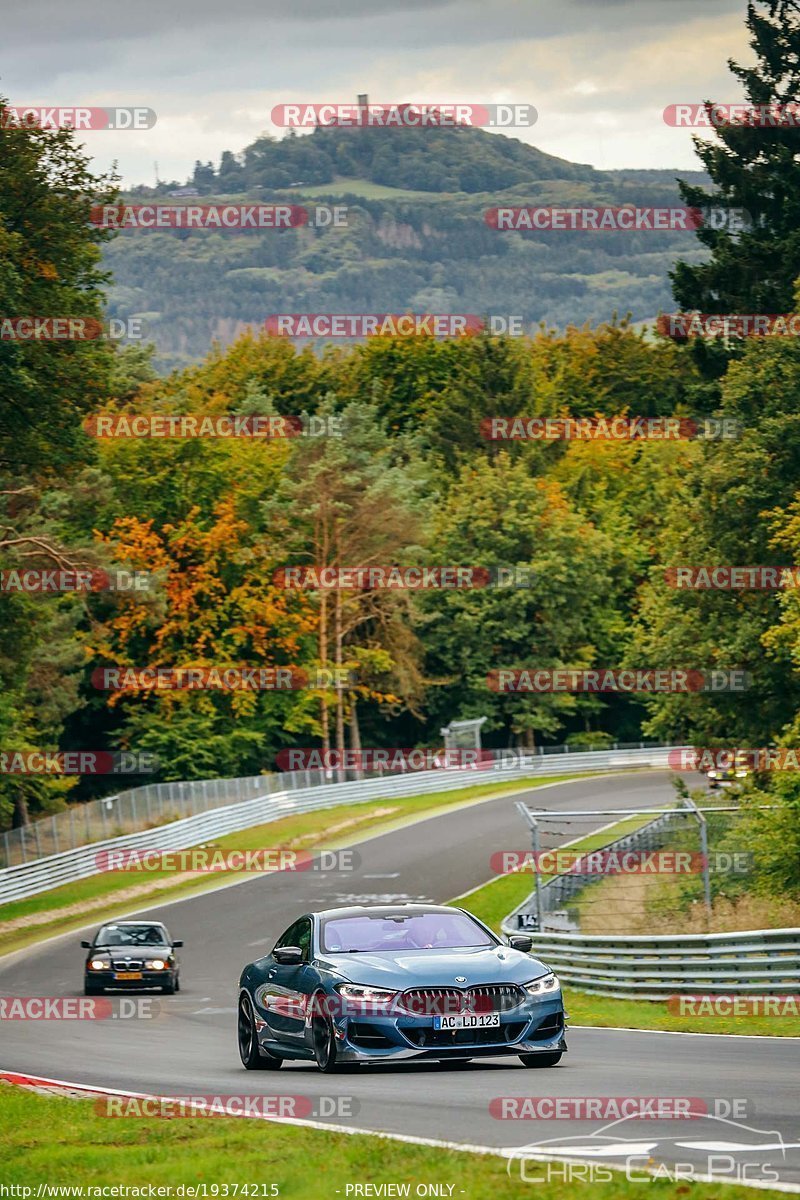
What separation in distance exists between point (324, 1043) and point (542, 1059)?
5.36ft

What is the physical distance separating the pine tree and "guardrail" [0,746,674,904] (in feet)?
69.7

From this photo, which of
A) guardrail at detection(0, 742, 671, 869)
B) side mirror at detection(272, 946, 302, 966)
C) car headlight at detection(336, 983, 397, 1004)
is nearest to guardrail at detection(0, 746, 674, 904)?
guardrail at detection(0, 742, 671, 869)

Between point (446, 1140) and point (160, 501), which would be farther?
point (160, 501)

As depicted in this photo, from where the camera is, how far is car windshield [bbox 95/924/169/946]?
30.8 meters

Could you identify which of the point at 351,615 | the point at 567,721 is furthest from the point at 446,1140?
the point at 567,721

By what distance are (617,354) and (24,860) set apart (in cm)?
6574

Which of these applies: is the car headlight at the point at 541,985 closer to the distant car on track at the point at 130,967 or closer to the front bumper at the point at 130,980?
the distant car on track at the point at 130,967

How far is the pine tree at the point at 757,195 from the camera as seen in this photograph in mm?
51688

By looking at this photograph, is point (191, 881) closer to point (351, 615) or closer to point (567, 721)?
point (351, 615)

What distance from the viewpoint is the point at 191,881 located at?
51469 millimetres

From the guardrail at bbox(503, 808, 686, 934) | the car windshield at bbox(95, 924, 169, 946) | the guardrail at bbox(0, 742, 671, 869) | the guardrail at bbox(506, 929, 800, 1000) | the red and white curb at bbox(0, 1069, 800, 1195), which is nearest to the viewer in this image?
the red and white curb at bbox(0, 1069, 800, 1195)

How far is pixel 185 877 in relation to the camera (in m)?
52.3

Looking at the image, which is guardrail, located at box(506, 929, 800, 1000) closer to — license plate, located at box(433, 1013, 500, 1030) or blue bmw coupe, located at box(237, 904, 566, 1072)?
blue bmw coupe, located at box(237, 904, 566, 1072)

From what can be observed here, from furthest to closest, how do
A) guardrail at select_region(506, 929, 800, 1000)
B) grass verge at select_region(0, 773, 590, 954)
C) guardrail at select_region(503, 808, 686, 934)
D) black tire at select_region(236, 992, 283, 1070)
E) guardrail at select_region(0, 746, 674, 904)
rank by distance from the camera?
guardrail at select_region(0, 746, 674, 904) → grass verge at select_region(0, 773, 590, 954) → guardrail at select_region(503, 808, 686, 934) → guardrail at select_region(506, 929, 800, 1000) → black tire at select_region(236, 992, 283, 1070)
